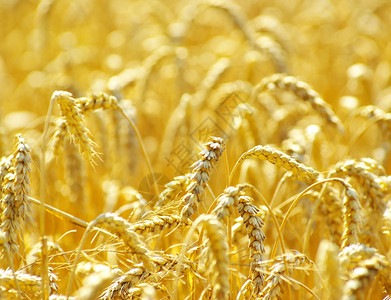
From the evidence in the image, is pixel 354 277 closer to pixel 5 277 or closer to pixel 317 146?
pixel 5 277

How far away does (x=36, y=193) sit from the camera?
2.84 metres

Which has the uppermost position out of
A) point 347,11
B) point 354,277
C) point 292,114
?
point 347,11

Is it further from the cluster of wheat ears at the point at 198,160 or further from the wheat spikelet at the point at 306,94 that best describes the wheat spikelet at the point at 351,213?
the wheat spikelet at the point at 306,94

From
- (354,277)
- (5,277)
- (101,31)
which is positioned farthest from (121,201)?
(101,31)

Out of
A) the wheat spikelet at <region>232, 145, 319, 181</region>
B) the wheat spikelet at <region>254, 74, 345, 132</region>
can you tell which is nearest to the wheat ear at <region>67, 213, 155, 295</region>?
the wheat spikelet at <region>232, 145, 319, 181</region>

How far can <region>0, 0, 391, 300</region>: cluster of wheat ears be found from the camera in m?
1.45

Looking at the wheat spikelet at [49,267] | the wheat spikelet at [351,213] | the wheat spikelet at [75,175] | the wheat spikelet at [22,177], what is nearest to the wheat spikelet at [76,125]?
the wheat spikelet at [22,177]

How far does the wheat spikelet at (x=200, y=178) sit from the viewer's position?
143 cm

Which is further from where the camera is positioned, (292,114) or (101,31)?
(101,31)

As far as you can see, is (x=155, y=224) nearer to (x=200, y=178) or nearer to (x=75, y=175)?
(x=200, y=178)

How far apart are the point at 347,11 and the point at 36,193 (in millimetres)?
5507

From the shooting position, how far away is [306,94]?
2447 millimetres

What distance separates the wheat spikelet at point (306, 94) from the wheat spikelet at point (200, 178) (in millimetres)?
1062

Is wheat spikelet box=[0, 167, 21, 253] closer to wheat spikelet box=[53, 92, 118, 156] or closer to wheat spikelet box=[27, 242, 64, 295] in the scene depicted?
wheat spikelet box=[27, 242, 64, 295]
